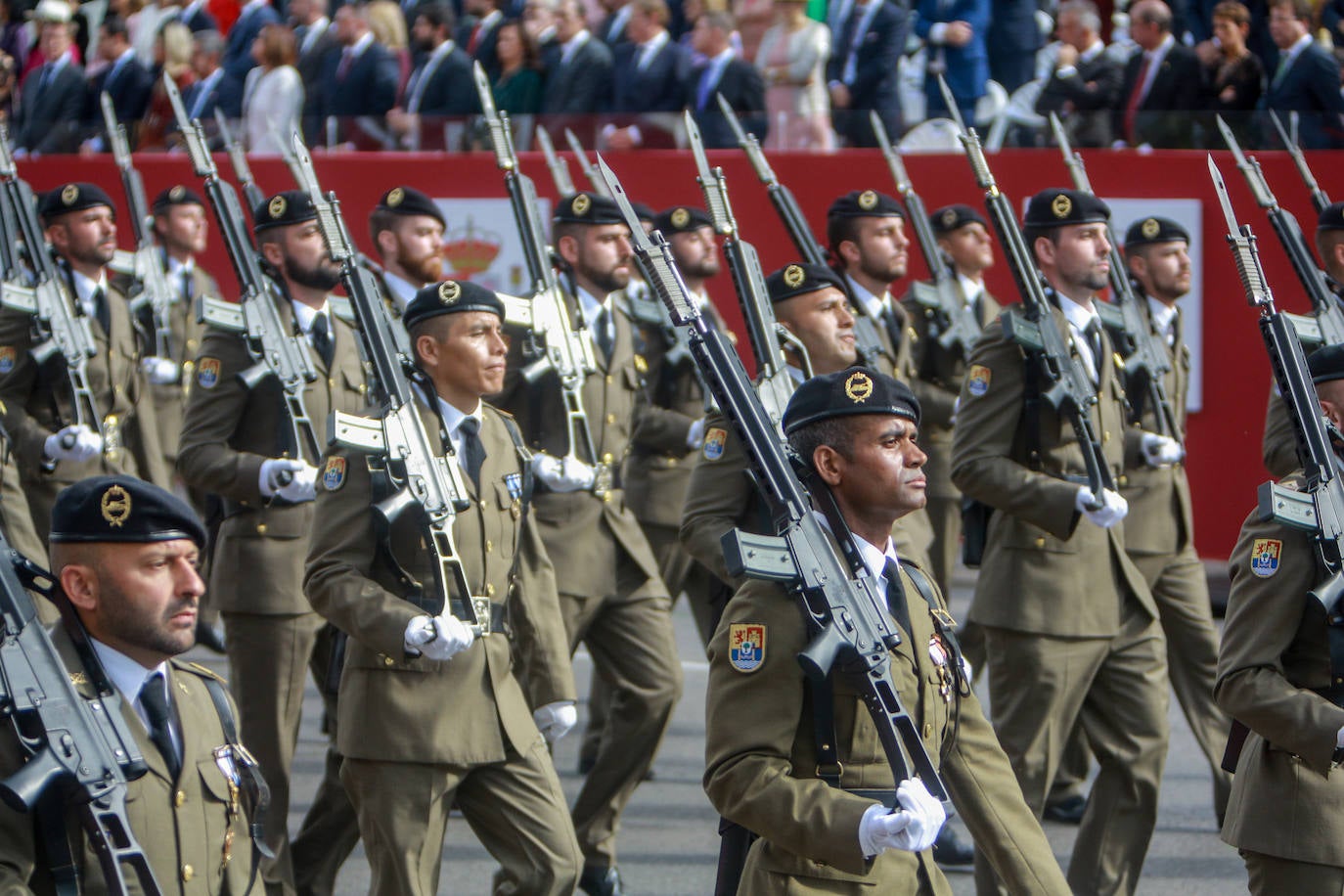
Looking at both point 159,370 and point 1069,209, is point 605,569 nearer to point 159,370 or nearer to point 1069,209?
point 1069,209

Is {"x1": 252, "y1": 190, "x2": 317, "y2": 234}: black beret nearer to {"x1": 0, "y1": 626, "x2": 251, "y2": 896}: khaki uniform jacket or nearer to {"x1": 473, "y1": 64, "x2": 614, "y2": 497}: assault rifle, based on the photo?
{"x1": 473, "y1": 64, "x2": 614, "y2": 497}: assault rifle

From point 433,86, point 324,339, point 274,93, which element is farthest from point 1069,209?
point 274,93

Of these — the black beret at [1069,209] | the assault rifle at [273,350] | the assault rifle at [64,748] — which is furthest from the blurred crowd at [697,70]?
the assault rifle at [64,748]

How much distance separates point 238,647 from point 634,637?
1.34m

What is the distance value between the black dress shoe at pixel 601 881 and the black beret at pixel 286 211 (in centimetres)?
252

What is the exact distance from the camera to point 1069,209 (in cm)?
702

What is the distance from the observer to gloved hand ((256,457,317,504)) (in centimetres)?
659

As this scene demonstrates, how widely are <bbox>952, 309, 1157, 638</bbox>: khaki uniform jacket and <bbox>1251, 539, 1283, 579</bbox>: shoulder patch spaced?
168cm

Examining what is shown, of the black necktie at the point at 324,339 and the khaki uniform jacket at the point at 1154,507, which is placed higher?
the black necktie at the point at 324,339

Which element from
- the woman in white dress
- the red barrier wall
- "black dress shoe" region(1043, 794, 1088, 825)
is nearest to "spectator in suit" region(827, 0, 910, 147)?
the red barrier wall

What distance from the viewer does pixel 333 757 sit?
19.7 ft

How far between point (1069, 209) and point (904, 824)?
12.8 ft

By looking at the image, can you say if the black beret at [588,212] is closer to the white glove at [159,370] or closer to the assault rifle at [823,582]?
the white glove at [159,370]

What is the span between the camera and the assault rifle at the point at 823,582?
3730 mm
